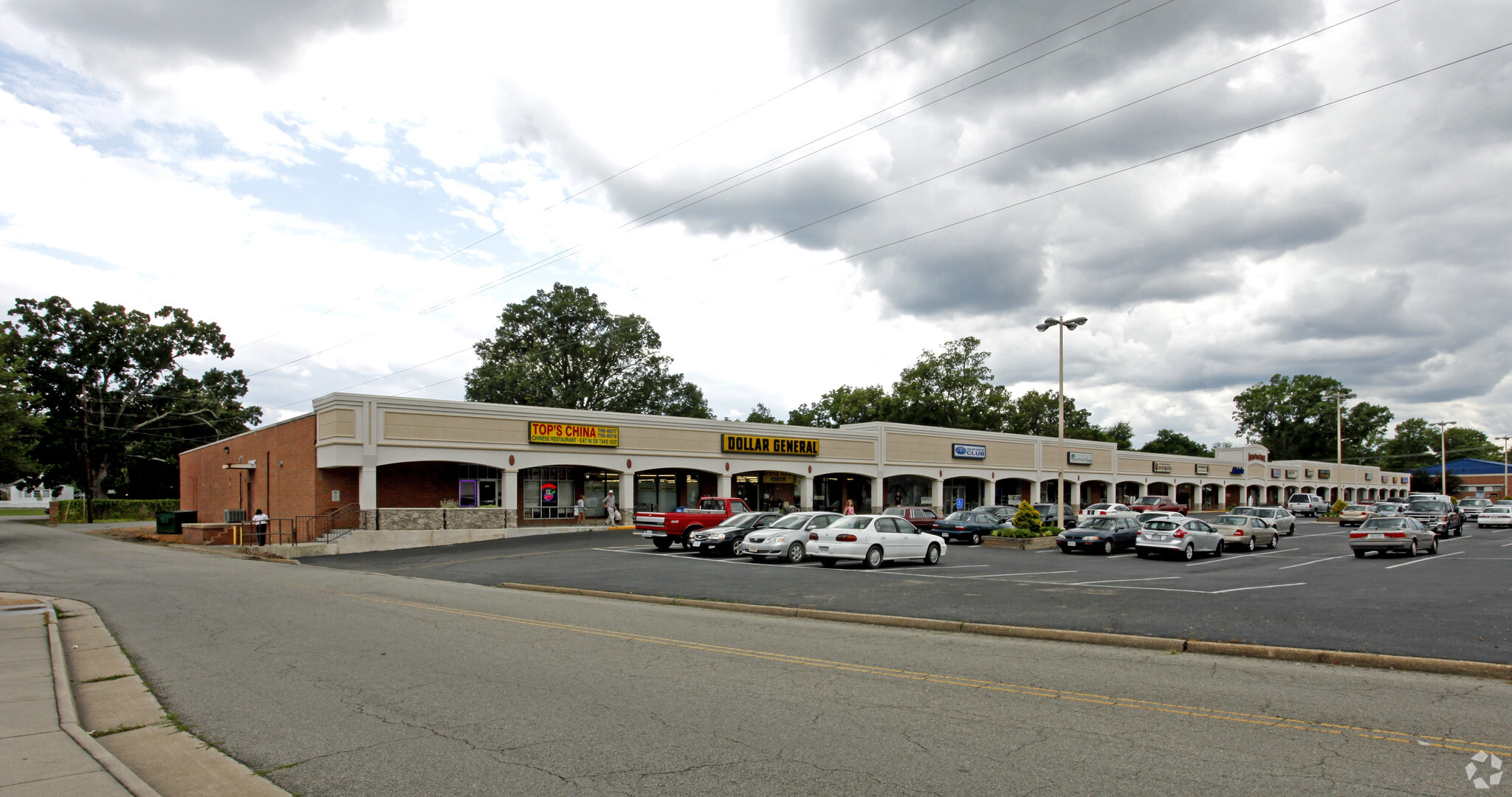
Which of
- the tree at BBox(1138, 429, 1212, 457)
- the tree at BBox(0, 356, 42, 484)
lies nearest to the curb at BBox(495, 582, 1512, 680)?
the tree at BBox(0, 356, 42, 484)

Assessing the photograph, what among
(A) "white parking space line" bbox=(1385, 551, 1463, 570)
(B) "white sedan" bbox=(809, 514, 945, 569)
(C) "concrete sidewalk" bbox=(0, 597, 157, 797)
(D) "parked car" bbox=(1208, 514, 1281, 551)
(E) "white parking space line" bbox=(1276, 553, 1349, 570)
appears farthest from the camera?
(D) "parked car" bbox=(1208, 514, 1281, 551)

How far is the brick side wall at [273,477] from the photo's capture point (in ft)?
109

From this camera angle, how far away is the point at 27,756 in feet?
19.6

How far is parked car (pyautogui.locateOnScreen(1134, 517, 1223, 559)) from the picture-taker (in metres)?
25.7

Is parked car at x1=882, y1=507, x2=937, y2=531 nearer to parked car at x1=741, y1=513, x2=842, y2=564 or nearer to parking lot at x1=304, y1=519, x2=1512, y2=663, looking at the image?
parking lot at x1=304, y1=519, x2=1512, y2=663

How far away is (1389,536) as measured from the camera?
86.7ft

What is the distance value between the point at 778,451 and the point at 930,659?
3538 centimetres

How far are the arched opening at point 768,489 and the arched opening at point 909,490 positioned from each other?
22.1ft

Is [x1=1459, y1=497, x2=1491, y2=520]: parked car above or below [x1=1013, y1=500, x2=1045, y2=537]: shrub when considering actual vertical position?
below

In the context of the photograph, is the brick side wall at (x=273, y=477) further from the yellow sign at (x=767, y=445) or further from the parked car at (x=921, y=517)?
the parked car at (x=921, y=517)

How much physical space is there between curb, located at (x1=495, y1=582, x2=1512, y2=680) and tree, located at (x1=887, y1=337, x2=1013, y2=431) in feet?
209

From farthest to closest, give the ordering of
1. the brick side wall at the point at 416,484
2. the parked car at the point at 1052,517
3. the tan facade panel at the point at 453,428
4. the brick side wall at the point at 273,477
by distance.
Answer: the parked car at the point at 1052,517
the brick side wall at the point at 416,484
the brick side wall at the point at 273,477
the tan facade panel at the point at 453,428

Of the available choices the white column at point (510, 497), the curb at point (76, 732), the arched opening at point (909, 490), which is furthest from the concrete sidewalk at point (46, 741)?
the arched opening at point (909, 490)

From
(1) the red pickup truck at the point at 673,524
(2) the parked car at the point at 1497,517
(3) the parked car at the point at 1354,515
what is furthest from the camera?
(2) the parked car at the point at 1497,517
